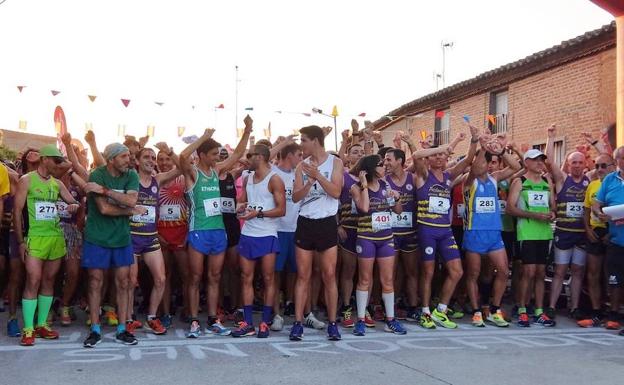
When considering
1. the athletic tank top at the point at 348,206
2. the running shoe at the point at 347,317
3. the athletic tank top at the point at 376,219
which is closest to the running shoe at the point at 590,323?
the athletic tank top at the point at 376,219

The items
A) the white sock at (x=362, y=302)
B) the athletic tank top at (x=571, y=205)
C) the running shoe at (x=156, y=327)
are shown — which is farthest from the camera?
the athletic tank top at (x=571, y=205)

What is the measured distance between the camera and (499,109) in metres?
21.7

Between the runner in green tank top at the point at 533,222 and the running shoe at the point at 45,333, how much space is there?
17.2 feet

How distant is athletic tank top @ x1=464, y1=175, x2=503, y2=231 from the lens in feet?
24.7

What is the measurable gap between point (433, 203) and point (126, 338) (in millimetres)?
3686

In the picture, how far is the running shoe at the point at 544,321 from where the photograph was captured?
748cm

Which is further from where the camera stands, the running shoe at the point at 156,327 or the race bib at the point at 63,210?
the race bib at the point at 63,210

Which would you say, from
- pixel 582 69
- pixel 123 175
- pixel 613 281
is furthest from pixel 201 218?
pixel 582 69

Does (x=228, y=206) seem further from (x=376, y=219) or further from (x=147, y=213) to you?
(x=376, y=219)

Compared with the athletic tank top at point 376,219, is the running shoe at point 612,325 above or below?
below

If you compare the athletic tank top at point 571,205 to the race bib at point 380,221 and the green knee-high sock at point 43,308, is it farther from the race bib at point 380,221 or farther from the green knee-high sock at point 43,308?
the green knee-high sock at point 43,308

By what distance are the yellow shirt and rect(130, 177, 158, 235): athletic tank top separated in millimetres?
5093

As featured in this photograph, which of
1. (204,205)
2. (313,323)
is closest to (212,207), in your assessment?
(204,205)

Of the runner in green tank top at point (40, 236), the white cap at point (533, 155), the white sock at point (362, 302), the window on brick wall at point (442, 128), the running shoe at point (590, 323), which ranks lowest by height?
the running shoe at point (590, 323)
